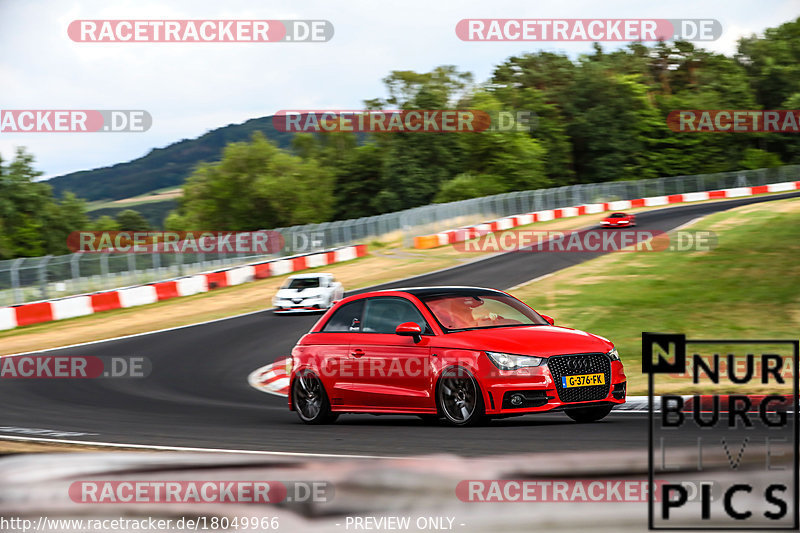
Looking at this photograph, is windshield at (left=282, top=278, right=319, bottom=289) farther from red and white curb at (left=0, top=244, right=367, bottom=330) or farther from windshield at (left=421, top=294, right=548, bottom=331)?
windshield at (left=421, top=294, right=548, bottom=331)

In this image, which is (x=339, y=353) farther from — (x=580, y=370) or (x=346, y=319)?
(x=580, y=370)

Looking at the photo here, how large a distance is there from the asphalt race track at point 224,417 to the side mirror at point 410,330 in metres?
0.93

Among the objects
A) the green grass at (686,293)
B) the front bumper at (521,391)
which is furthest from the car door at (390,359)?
the green grass at (686,293)

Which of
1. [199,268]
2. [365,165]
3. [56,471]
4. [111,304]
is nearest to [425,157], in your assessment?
[365,165]

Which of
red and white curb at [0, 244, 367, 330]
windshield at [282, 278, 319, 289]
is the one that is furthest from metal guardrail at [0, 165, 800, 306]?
windshield at [282, 278, 319, 289]

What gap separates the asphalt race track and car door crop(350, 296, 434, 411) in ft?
1.00

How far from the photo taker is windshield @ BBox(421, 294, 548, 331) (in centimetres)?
1092

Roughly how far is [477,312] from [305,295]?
55.0 ft

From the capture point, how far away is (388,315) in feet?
37.0

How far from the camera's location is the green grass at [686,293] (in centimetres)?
1858

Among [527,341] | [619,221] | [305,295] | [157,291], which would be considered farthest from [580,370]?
[619,221]

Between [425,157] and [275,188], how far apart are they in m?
15.0

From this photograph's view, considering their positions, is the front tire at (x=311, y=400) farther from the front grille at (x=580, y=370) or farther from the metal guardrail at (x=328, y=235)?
the metal guardrail at (x=328, y=235)

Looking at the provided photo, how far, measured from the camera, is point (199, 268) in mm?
37750
